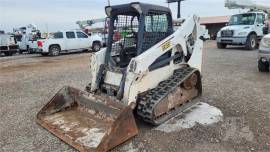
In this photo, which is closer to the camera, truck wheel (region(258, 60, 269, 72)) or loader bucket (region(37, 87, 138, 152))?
loader bucket (region(37, 87, 138, 152))

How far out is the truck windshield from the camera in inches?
625

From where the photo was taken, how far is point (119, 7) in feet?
15.7

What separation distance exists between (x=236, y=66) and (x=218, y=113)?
18.5 feet

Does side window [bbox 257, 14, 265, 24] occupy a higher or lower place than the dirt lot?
higher

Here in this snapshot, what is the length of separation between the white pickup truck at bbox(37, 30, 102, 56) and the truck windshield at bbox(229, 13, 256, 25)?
970cm

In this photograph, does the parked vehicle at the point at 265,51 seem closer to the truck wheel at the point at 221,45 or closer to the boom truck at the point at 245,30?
the boom truck at the point at 245,30

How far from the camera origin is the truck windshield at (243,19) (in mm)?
15883

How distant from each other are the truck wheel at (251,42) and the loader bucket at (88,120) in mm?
13153

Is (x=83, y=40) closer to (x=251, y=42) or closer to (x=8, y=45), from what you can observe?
(x=8, y=45)

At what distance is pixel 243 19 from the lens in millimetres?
16281

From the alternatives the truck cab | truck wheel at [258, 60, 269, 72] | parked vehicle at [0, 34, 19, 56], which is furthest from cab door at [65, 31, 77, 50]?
truck wheel at [258, 60, 269, 72]

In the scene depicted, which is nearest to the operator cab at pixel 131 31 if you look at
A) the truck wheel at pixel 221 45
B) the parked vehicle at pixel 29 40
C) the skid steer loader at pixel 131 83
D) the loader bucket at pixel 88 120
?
the skid steer loader at pixel 131 83

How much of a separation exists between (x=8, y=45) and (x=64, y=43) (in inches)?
227

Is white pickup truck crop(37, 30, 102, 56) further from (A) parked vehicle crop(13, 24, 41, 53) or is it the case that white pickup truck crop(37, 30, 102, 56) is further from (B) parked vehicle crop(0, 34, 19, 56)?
(B) parked vehicle crop(0, 34, 19, 56)
